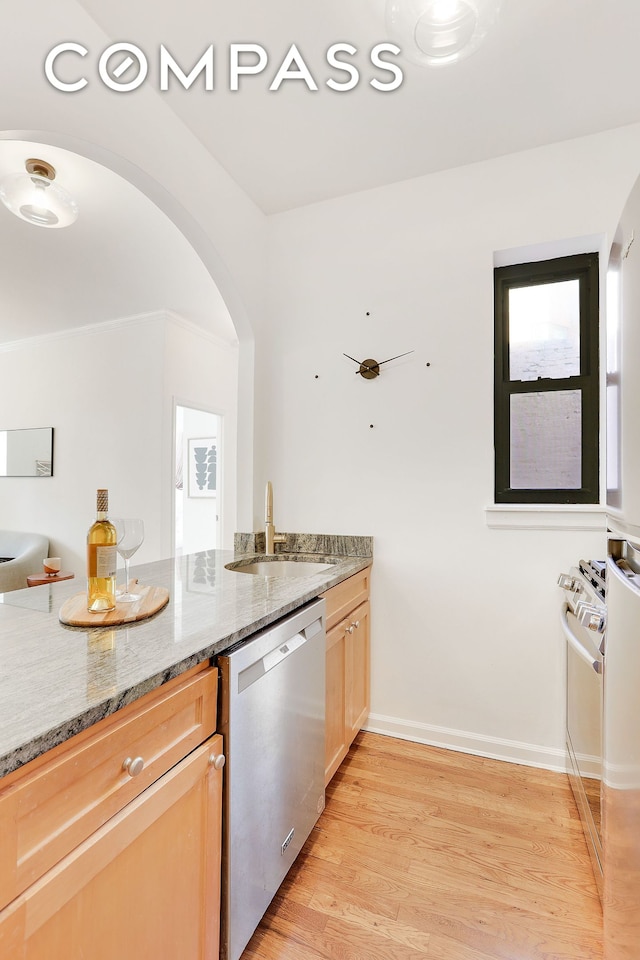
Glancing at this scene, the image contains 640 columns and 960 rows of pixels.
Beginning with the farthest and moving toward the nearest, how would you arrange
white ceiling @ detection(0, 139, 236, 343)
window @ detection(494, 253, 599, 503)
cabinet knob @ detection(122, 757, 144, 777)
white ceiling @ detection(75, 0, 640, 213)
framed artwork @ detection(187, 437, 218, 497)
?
framed artwork @ detection(187, 437, 218, 497)
white ceiling @ detection(0, 139, 236, 343)
window @ detection(494, 253, 599, 503)
white ceiling @ detection(75, 0, 640, 213)
cabinet knob @ detection(122, 757, 144, 777)

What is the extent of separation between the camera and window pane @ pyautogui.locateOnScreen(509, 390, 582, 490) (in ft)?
7.04

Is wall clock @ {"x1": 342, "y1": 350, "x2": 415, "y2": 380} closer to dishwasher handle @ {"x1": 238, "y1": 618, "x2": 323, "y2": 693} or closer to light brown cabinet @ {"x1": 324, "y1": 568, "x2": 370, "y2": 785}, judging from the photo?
light brown cabinet @ {"x1": 324, "y1": 568, "x2": 370, "y2": 785}

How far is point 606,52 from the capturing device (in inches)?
65.0

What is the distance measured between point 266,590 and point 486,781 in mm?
1303

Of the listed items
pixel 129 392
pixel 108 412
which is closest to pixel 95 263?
pixel 129 392

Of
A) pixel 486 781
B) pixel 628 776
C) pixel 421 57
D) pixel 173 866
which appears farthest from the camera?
pixel 486 781

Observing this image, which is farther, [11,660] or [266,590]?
[266,590]

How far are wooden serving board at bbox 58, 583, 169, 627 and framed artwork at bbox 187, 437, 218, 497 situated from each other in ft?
13.7

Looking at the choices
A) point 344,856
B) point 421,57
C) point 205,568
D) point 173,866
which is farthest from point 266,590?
point 421,57

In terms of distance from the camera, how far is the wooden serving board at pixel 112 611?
1.16 m

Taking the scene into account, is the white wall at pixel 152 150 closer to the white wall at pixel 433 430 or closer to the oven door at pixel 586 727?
the white wall at pixel 433 430

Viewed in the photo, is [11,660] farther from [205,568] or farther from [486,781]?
[486,781]

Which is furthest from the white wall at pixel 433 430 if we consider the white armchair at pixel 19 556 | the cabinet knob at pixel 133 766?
the white armchair at pixel 19 556

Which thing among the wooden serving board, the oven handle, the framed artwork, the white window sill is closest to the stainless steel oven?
the oven handle
